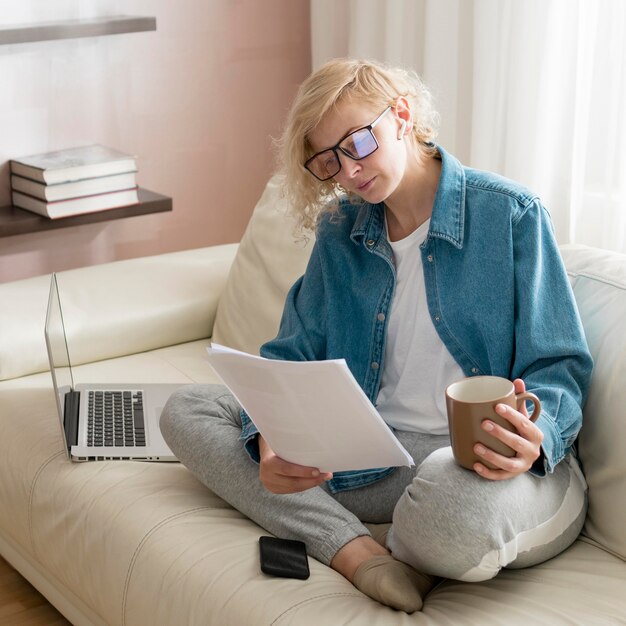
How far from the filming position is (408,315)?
65.3 inches

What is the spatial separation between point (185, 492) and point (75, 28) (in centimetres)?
153

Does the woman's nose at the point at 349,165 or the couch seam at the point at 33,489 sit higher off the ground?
the woman's nose at the point at 349,165

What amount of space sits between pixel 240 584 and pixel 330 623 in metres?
0.16

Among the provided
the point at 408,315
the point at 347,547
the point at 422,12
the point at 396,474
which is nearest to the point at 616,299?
the point at 408,315

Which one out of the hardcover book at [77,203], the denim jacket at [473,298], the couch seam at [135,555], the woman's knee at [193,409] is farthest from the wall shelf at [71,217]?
the couch seam at [135,555]

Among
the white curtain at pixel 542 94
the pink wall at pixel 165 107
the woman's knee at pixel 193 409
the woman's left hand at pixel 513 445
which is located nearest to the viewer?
the woman's left hand at pixel 513 445

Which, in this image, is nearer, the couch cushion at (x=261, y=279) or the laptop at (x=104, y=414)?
the laptop at (x=104, y=414)

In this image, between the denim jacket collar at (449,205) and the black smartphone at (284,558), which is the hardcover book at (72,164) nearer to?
the denim jacket collar at (449,205)

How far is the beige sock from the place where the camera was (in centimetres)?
138

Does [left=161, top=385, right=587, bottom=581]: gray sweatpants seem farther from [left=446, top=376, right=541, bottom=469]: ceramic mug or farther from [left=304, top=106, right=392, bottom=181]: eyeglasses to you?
[left=304, top=106, right=392, bottom=181]: eyeglasses

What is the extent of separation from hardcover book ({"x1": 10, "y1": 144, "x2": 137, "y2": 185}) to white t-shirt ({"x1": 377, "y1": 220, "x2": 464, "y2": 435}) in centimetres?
133

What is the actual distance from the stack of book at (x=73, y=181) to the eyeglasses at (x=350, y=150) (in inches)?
51.8

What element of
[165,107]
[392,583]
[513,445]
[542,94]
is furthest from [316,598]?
[165,107]

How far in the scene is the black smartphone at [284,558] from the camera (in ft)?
4.73
